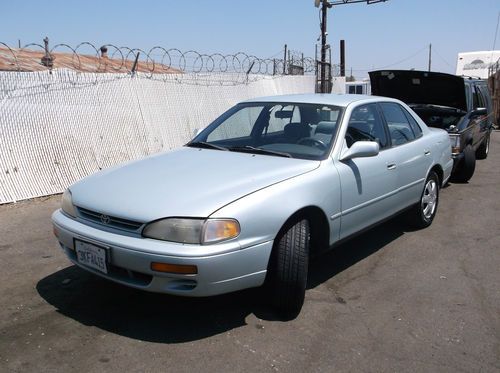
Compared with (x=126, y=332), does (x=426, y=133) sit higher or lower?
higher

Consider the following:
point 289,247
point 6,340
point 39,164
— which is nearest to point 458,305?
point 289,247

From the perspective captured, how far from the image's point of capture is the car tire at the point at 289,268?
10.3 feet

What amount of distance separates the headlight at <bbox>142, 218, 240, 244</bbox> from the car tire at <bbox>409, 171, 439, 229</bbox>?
2.98 meters

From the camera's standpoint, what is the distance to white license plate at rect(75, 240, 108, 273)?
3008 millimetres

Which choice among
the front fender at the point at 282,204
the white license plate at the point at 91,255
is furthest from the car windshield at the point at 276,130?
the white license plate at the point at 91,255

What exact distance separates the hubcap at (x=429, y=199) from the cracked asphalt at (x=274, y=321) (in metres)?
0.74

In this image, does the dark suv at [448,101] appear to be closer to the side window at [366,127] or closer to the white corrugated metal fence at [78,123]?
the side window at [366,127]

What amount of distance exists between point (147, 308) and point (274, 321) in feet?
3.02

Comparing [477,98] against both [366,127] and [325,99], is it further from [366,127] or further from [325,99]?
[325,99]

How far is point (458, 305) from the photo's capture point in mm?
3557

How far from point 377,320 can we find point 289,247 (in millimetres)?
838

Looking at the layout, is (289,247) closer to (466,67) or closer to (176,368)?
(176,368)

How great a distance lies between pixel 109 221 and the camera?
Answer: 306 centimetres

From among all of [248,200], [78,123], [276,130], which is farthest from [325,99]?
[78,123]
